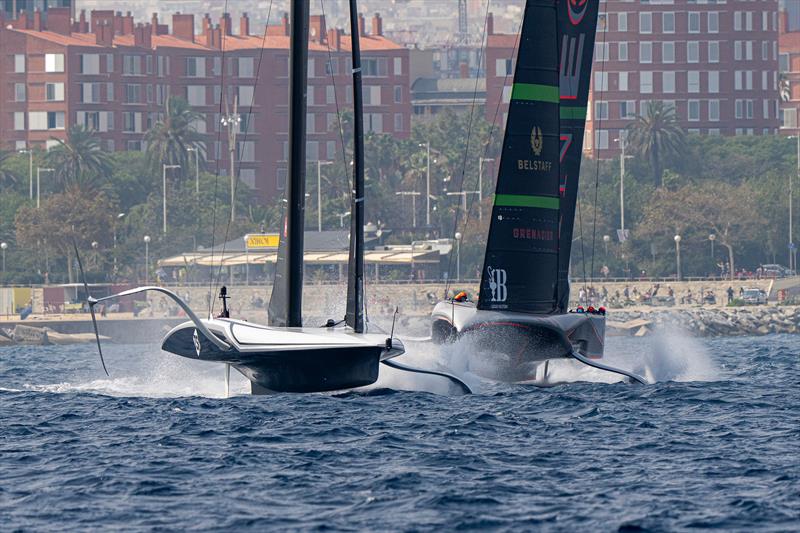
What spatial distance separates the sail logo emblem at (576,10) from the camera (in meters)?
37.5

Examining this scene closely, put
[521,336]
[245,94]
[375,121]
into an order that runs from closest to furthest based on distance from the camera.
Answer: [521,336]
[245,94]
[375,121]

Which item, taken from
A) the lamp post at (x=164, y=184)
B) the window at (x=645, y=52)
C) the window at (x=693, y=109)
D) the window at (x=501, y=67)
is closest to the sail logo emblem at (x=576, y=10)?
the lamp post at (x=164, y=184)

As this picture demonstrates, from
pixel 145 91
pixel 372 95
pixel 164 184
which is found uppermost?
pixel 372 95

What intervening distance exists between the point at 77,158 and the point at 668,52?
54.0 meters

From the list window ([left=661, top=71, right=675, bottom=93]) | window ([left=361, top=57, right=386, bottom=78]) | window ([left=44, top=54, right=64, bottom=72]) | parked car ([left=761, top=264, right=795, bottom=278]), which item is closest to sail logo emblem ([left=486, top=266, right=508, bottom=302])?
parked car ([left=761, top=264, right=795, bottom=278])

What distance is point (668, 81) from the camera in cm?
14462

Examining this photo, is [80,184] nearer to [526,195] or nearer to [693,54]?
[693,54]

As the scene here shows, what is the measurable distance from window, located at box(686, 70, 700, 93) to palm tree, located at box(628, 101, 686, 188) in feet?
56.6

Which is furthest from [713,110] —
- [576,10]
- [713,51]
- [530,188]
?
[530,188]

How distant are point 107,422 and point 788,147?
11452 cm

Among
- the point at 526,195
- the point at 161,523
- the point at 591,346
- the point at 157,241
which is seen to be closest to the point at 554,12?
the point at 526,195

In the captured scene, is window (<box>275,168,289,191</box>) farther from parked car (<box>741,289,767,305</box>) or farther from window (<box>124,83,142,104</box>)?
parked car (<box>741,289,767,305</box>)

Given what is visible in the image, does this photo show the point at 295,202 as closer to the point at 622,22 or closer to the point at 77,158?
the point at 77,158

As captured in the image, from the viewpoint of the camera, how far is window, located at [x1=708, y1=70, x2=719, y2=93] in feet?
476
